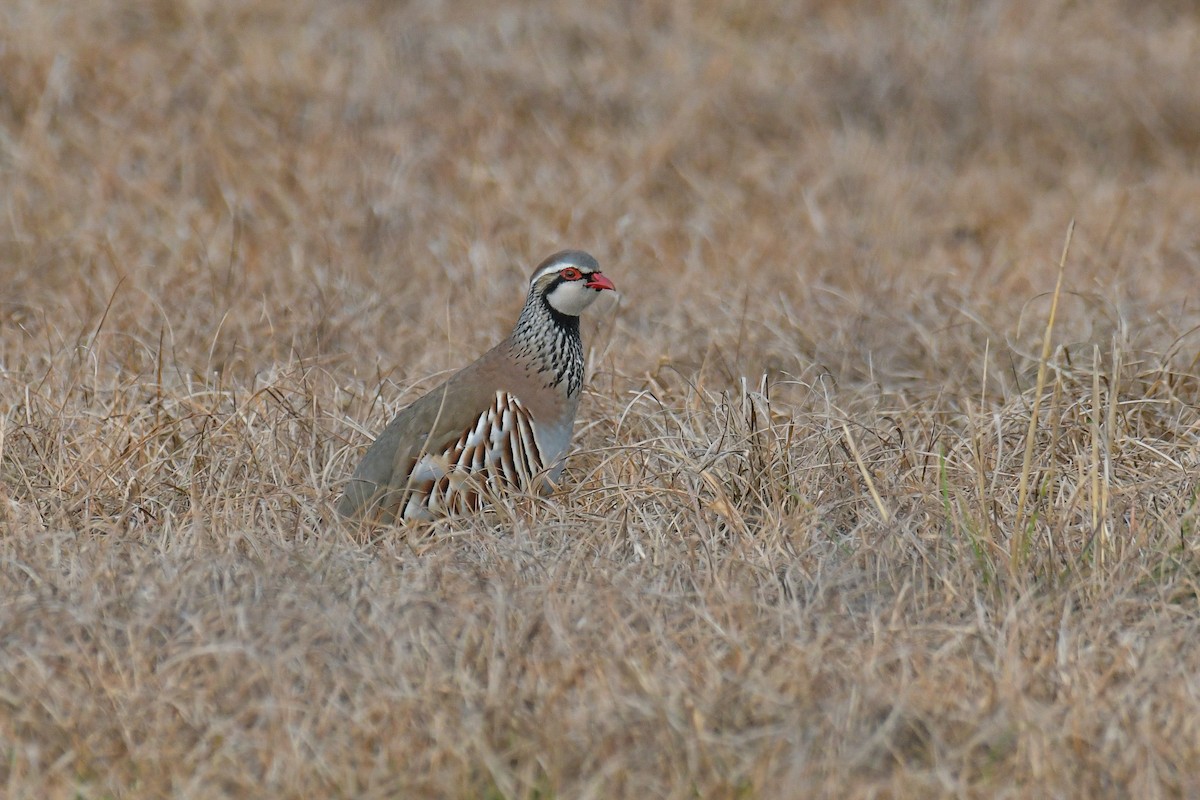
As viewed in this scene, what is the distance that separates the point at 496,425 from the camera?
4305 mm

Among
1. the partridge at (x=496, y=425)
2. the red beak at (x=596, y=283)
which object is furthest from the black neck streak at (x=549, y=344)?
the red beak at (x=596, y=283)

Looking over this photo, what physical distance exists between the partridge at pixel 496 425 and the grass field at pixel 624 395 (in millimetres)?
129

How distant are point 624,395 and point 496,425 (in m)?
0.65

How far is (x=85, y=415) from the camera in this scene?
4.38m

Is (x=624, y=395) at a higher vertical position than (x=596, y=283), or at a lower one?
lower

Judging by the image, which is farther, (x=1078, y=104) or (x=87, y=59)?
(x=1078, y=104)

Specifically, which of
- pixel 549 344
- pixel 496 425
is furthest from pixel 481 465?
pixel 549 344

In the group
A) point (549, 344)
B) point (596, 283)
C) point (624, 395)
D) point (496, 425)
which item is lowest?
point (624, 395)

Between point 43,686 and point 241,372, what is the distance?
2.41 meters

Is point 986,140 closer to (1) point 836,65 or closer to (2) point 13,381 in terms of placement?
(1) point 836,65

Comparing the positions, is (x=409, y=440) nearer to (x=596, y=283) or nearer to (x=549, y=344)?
(x=549, y=344)

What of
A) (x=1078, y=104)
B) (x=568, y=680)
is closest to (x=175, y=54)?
(x=1078, y=104)

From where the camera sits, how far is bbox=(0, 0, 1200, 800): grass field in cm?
287

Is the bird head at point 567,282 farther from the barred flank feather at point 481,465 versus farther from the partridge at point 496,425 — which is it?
the barred flank feather at point 481,465
